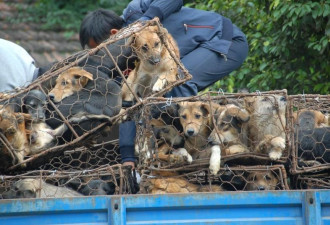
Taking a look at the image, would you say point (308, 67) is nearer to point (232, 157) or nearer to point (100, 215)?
point (232, 157)

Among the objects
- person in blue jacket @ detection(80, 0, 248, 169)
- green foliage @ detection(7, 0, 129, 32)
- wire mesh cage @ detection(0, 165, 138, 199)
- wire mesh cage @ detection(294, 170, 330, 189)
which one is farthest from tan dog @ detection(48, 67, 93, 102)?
green foliage @ detection(7, 0, 129, 32)

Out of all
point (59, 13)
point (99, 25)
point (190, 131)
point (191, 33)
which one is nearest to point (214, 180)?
point (190, 131)

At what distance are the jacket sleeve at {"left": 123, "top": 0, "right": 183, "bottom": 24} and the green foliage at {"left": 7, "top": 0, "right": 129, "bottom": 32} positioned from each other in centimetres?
612

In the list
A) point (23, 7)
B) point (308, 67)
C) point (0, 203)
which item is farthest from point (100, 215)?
point (23, 7)

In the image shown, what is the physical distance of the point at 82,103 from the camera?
496 centimetres

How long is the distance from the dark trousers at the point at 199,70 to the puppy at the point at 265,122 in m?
0.77

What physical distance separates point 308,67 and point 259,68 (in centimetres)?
59

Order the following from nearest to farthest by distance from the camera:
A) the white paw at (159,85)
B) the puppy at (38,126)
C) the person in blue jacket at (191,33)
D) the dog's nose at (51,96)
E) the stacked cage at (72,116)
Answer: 1. the stacked cage at (72,116)
2. the puppy at (38,126)
3. the dog's nose at (51,96)
4. the white paw at (159,85)
5. the person in blue jacket at (191,33)

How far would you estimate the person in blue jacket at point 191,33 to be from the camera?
591cm

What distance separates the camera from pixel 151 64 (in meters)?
5.53

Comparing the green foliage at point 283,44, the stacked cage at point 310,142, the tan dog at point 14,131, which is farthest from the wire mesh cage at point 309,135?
the green foliage at point 283,44

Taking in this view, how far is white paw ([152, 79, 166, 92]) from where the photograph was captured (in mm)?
5148

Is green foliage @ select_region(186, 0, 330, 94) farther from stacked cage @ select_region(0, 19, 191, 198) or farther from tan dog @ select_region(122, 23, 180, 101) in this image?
stacked cage @ select_region(0, 19, 191, 198)

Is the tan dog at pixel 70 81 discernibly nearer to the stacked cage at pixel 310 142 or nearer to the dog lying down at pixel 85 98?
the dog lying down at pixel 85 98
